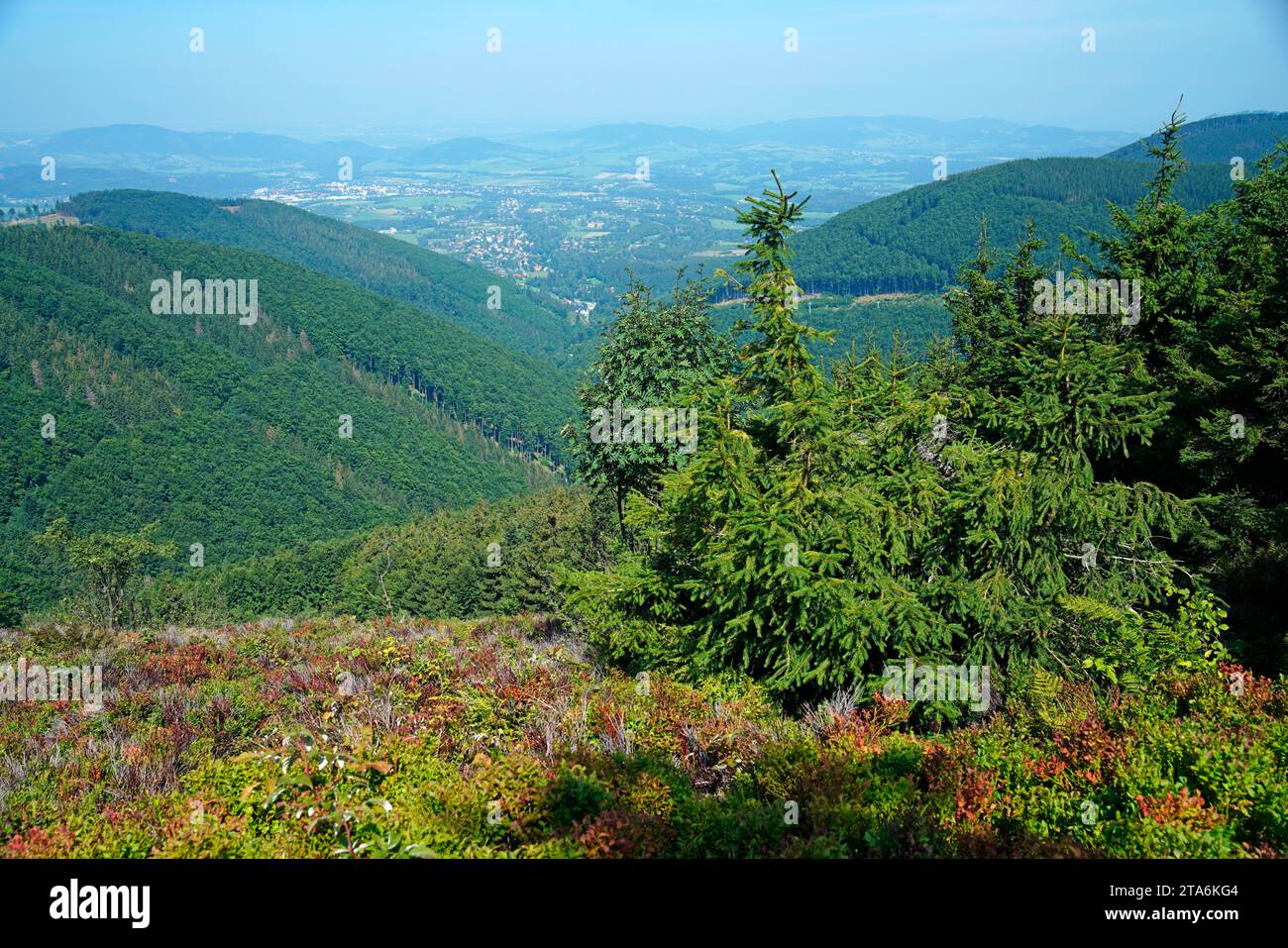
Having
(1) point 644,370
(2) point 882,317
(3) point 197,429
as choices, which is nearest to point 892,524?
(1) point 644,370

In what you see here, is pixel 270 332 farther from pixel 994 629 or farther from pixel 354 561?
pixel 994 629

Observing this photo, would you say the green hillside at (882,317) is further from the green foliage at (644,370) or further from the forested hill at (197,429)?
the green foliage at (644,370)

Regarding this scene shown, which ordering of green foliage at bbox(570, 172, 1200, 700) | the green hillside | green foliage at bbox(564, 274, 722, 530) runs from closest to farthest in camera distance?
green foliage at bbox(570, 172, 1200, 700), green foliage at bbox(564, 274, 722, 530), the green hillside

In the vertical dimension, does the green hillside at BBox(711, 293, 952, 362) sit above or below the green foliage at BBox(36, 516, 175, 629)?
above

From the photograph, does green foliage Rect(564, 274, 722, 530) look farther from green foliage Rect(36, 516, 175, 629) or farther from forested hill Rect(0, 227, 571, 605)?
forested hill Rect(0, 227, 571, 605)

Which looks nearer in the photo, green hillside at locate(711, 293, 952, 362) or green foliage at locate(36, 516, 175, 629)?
green foliage at locate(36, 516, 175, 629)

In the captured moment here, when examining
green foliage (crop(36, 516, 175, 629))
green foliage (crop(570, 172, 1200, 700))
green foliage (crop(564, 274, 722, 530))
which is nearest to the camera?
green foliage (crop(570, 172, 1200, 700))

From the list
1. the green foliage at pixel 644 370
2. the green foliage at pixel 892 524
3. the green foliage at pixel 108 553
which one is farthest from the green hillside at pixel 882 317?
the green foliage at pixel 892 524

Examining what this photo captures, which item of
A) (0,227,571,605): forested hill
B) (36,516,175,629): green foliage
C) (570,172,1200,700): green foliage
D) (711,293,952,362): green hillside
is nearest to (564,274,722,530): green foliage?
(570,172,1200,700): green foliage
